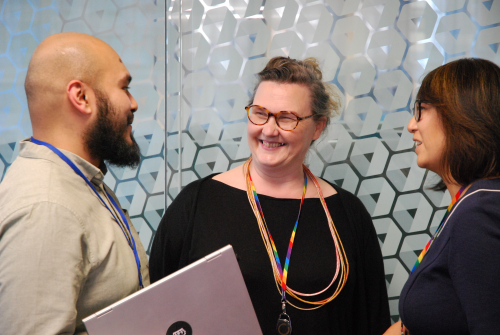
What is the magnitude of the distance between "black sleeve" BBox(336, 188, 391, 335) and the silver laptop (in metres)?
0.69

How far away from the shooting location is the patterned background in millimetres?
2295

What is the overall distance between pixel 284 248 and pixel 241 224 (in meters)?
0.20

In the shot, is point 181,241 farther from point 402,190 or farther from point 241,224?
point 402,190

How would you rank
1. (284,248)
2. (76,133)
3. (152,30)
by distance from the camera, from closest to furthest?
(76,133), (284,248), (152,30)

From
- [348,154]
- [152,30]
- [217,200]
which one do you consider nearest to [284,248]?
[217,200]

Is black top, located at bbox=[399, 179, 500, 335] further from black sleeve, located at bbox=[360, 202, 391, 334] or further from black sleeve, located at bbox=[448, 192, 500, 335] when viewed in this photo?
black sleeve, located at bbox=[360, 202, 391, 334]

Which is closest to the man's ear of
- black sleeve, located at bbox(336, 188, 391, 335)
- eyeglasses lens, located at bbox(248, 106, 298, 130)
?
eyeglasses lens, located at bbox(248, 106, 298, 130)

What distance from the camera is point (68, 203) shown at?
4.38ft

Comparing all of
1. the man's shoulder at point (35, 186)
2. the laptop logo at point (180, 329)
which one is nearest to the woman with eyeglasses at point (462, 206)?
the laptop logo at point (180, 329)

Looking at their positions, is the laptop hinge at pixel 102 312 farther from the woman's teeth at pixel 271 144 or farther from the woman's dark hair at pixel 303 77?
the woman's dark hair at pixel 303 77

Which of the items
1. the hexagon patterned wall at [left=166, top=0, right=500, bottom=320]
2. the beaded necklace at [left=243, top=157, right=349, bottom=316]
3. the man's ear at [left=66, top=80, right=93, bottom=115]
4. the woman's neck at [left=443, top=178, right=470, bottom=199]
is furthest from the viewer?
the hexagon patterned wall at [left=166, top=0, right=500, bottom=320]

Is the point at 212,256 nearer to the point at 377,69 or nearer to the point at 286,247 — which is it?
the point at 286,247

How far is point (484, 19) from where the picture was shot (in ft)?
7.39

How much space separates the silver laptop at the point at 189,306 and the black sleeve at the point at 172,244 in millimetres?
503
